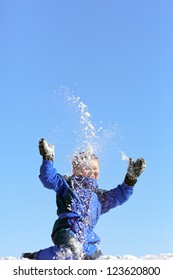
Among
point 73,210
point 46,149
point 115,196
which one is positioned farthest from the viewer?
point 115,196

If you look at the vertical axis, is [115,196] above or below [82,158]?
below

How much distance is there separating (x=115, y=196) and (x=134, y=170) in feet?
1.37

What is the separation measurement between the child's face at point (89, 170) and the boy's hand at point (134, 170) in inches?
15.4

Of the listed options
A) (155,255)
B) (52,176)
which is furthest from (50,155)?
(155,255)

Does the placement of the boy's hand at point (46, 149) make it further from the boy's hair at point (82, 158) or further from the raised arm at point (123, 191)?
the raised arm at point (123, 191)

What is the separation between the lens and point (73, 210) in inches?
234

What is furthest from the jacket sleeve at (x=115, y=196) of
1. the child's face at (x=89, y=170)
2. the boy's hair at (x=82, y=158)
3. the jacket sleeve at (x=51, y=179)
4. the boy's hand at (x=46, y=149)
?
the boy's hand at (x=46, y=149)

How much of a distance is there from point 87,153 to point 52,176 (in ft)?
2.64

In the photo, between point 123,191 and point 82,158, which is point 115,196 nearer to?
point 123,191

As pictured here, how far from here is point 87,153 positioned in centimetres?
664

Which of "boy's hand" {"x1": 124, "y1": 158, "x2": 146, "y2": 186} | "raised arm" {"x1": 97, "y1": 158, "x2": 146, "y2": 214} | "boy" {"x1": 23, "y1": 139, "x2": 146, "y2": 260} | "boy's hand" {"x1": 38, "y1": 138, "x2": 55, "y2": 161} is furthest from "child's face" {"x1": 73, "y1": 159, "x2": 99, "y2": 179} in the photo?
"boy's hand" {"x1": 38, "y1": 138, "x2": 55, "y2": 161}

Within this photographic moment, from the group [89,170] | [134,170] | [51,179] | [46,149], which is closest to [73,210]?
[51,179]

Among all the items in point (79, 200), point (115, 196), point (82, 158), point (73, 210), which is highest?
point (82, 158)
